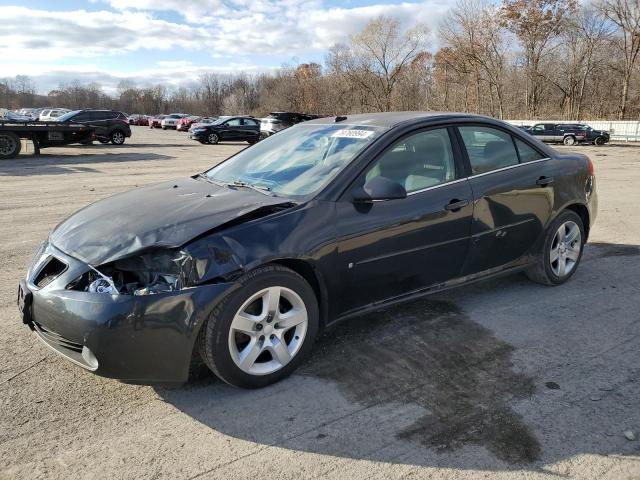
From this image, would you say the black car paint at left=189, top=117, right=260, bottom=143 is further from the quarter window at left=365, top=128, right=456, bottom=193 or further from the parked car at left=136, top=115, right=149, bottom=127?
the parked car at left=136, top=115, right=149, bottom=127

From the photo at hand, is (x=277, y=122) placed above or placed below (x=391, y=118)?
above

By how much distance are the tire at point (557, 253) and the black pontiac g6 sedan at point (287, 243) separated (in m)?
0.03

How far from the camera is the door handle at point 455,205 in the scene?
389 centimetres

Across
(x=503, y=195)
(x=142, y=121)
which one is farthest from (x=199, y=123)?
(x=503, y=195)

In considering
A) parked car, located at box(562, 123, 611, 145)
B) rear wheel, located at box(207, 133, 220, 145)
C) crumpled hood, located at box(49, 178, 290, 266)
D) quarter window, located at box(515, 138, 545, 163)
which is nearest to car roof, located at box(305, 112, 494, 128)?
quarter window, located at box(515, 138, 545, 163)

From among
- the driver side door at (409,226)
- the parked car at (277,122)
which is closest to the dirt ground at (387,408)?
the driver side door at (409,226)

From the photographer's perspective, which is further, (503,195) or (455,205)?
(503,195)

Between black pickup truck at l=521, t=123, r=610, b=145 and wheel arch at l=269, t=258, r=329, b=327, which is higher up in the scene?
black pickup truck at l=521, t=123, r=610, b=145

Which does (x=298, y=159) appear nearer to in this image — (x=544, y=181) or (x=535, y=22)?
(x=544, y=181)

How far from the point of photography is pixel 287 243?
312cm

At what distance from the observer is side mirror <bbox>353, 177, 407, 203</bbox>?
11.0ft

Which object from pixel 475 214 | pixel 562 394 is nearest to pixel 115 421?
pixel 562 394

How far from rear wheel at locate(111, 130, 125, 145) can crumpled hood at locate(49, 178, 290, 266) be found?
2449 cm

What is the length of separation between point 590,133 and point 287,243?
3523 centimetres
